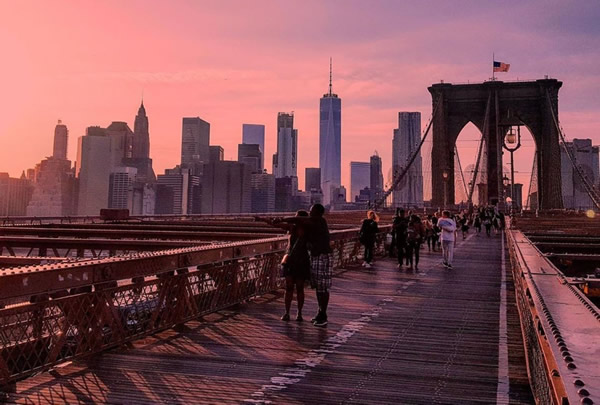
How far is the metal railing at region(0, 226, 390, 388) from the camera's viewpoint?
17.1 ft

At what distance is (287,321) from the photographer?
8.36 m

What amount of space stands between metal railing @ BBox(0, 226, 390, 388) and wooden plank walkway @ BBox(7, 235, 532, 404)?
217mm

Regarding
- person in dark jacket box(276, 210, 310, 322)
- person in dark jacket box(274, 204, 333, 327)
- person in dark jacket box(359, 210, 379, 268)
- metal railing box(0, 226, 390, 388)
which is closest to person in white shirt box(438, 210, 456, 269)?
person in dark jacket box(359, 210, 379, 268)

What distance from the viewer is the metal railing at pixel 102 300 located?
205 inches

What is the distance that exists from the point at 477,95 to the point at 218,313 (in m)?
89.2

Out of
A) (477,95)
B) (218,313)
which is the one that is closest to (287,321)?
(218,313)

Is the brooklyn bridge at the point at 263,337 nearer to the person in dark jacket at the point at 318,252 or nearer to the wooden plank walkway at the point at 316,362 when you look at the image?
the wooden plank walkway at the point at 316,362

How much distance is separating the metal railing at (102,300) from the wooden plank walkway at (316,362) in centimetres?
22

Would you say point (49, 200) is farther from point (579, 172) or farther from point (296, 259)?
point (296, 259)

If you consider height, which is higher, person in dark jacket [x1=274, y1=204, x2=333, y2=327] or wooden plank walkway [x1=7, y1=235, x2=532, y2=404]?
person in dark jacket [x1=274, y1=204, x2=333, y2=327]

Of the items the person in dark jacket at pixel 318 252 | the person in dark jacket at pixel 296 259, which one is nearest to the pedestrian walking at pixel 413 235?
the person in dark jacket at pixel 318 252

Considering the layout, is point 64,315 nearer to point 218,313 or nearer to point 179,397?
point 179,397

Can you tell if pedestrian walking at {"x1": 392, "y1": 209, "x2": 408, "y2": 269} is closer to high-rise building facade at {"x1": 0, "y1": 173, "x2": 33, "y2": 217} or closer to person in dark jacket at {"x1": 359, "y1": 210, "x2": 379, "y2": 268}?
person in dark jacket at {"x1": 359, "y1": 210, "x2": 379, "y2": 268}

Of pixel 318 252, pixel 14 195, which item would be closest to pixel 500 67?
pixel 318 252
